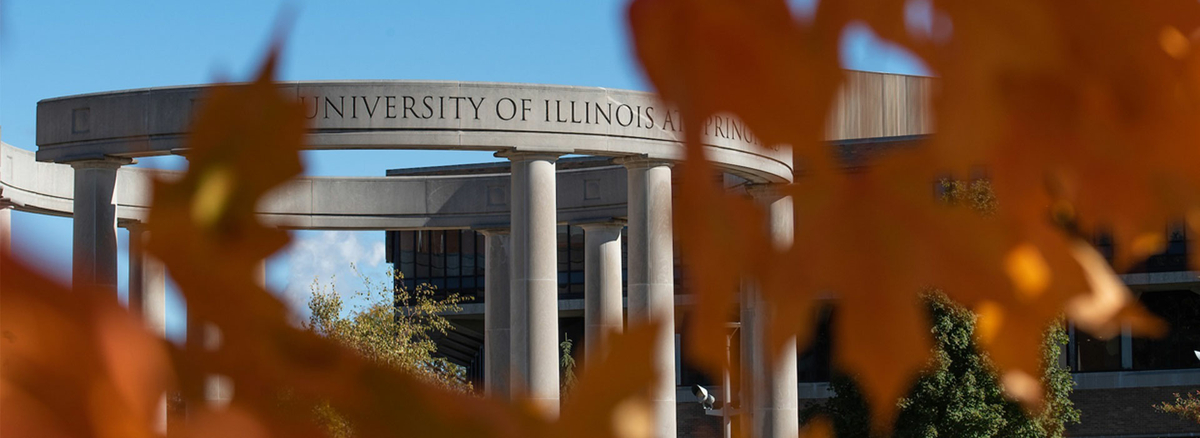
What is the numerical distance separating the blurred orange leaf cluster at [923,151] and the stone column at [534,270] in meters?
22.8

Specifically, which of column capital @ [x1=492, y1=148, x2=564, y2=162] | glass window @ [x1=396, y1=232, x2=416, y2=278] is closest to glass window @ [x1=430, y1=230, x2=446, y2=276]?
glass window @ [x1=396, y1=232, x2=416, y2=278]

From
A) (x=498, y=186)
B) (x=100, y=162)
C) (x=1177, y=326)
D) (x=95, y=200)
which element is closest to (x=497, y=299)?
(x=498, y=186)

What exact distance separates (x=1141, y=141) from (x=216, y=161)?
912 millimetres

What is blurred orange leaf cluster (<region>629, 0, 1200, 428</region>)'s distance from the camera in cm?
93

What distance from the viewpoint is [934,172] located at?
3.36 ft

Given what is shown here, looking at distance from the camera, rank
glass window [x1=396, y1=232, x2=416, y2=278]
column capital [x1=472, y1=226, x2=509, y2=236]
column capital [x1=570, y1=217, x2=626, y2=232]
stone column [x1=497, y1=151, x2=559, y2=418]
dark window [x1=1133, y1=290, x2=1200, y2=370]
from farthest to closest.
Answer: glass window [x1=396, y1=232, x2=416, y2=278]
dark window [x1=1133, y1=290, x2=1200, y2=370]
column capital [x1=472, y1=226, x2=509, y2=236]
column capital [x1=570, y1=217, x2=626, y2=232]
stone column [x1=497, y1=151, x2=559, y2=418]

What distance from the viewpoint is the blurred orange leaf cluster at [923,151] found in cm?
93

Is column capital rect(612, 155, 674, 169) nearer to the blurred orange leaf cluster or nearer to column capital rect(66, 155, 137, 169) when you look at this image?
column capital rect(66, 155, 137, 169)

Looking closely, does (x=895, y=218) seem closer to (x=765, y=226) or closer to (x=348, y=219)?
(x=765, y=226)

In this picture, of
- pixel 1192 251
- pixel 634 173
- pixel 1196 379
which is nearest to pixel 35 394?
pixel 1192 251

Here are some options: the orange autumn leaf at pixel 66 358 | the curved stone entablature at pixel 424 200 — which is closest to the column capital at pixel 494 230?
the curved stone entablature at pixel 424 200

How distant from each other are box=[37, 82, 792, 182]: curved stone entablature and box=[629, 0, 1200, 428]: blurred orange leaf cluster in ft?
67.0

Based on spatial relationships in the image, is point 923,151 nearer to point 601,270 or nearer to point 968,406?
point 601,270

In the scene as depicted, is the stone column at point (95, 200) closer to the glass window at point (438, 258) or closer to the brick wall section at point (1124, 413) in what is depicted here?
the brick wall section at point (1124, 413)
